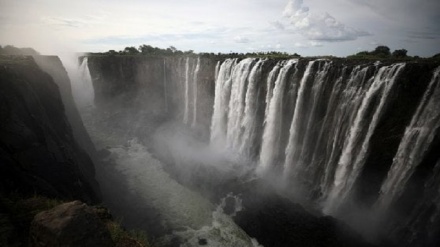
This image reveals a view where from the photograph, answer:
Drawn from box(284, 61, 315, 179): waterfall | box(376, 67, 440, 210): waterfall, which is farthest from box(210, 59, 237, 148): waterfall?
box(376, 67, 440, 210): waterfall

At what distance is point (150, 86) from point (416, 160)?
33413 millimetres

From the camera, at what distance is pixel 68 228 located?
249 inches

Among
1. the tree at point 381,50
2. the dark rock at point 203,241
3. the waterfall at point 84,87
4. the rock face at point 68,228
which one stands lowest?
the dark rock at point 203,241

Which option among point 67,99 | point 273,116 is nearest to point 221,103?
point 273,116

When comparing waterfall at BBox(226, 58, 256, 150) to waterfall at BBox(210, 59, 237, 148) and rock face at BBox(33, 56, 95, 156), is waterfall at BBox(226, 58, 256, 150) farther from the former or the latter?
rock face at BBox(33, 56, 95, 156)

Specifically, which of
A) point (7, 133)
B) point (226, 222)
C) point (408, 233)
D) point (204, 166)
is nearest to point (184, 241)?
point (226, 222)

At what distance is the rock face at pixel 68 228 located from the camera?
6.23 metres

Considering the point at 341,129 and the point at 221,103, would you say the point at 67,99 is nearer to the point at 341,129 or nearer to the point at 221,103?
the point at 221,103

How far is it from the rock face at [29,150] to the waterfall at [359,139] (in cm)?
1493

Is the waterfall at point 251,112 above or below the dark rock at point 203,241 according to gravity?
above

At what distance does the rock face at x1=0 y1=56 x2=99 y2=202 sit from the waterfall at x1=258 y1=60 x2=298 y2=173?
13397mm

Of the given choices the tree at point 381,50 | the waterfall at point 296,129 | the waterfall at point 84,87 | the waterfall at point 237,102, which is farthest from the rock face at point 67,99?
the tree at point 381,50

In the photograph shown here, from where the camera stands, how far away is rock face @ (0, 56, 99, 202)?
11094mm

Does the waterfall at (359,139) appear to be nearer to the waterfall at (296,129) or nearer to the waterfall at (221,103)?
the waterfall at (296,129)
